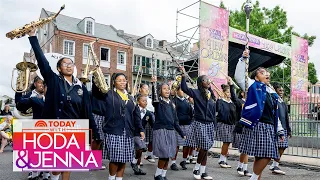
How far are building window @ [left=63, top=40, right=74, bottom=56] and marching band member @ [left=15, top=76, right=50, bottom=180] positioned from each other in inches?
1017

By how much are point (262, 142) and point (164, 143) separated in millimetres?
1672

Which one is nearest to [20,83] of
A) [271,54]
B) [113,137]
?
[113,137]

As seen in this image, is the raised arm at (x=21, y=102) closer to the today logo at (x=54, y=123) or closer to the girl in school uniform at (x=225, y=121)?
the today logo at (x=54, y=123)

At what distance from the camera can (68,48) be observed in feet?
103

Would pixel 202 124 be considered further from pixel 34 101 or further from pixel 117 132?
pixel 34 101

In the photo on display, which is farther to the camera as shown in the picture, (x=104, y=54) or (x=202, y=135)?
(x=104, y=54)

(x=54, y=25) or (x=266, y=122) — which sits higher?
(x=54, y=25)

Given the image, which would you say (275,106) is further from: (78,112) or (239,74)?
(78,112)

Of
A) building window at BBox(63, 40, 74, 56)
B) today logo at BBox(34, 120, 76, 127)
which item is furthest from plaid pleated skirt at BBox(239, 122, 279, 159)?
building window at BBox(63, 40, 74, 56)

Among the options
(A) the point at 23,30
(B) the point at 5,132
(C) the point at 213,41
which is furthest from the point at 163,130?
(C) the point at 213,41

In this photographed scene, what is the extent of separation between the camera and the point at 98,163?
4145mm

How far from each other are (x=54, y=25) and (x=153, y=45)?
11.9 m

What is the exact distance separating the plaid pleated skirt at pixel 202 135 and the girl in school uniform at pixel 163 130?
1.58 feet

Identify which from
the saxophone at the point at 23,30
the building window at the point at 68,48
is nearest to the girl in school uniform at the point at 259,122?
the saxophone at the point at 23,30
